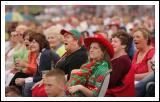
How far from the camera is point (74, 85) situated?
6.10 metres

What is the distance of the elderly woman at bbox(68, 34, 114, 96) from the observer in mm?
6070

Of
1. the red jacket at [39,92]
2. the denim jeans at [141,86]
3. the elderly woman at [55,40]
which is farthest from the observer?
the elderly woman at [55,40]

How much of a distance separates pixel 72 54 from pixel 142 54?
996 mm

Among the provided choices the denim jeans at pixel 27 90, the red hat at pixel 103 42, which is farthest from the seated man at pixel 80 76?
the denim jeans at pixel 27 90

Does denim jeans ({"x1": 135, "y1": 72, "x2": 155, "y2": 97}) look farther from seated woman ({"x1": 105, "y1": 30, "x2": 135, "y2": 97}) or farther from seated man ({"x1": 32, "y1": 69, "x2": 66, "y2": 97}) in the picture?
seated man ({"x1": 32, "y1": 69, "x2": 66, "y2": 97})

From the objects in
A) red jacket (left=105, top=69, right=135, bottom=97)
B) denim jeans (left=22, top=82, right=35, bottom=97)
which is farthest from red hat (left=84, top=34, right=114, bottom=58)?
denim jeans (left=22, top=82, right=35, bottom=97)

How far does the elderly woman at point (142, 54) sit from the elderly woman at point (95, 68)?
22.8 inches

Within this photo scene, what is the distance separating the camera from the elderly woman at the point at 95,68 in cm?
607

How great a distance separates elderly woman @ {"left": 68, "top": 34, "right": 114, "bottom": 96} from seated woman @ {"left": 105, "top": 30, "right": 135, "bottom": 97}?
0.16 m

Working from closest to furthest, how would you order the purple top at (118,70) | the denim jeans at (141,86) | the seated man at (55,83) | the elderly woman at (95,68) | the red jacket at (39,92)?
1. the seated man at (55,83)
2. the elderly woman at (95,68)
3. the purple top at (118,70)
4. the red jacket at (39,92)
5. the denim jeans at (141,86)

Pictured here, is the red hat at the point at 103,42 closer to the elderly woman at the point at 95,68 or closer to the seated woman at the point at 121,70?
the elderly woman at the point at 95,68

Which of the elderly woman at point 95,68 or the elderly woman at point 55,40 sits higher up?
the elderly woman at point 55,40

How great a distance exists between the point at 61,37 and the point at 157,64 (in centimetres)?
132

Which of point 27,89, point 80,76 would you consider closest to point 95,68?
point 80,76
